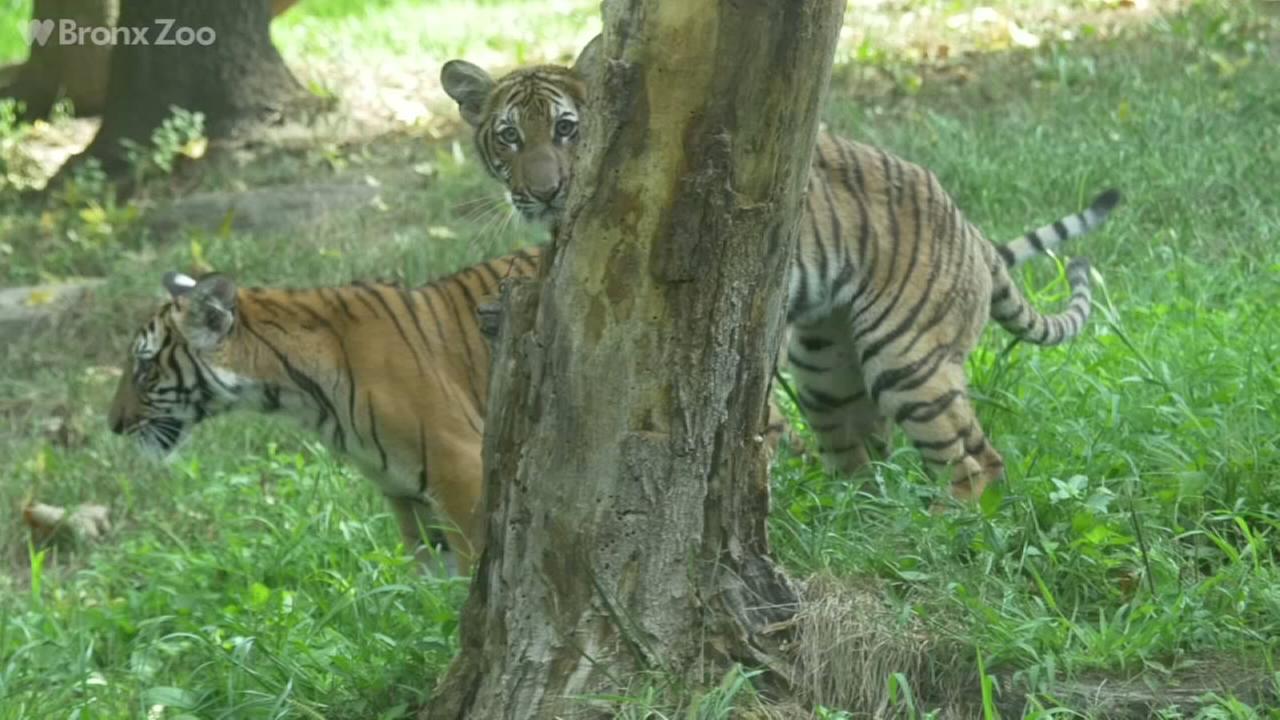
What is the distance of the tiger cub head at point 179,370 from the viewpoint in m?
5.38

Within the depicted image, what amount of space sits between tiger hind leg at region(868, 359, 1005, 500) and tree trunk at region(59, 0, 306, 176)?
19.7ft

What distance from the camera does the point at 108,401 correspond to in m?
7.58

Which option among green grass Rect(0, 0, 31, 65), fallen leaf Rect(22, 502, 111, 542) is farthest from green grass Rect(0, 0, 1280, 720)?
green grass Rect(0, 0, 31, 65)

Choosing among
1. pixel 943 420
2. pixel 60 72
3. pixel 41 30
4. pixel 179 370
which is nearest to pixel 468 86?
pixel 179 370

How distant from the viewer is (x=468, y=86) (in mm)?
5934

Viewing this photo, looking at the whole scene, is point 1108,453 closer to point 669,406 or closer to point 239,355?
point 669,406

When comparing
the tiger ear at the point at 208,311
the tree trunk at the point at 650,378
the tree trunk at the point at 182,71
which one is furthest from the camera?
the tree trunk at the point at 182,71

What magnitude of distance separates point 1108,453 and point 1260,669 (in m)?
1.23

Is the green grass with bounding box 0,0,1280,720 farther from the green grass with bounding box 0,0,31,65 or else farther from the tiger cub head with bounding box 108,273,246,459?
the green grass with bounding box 0,0,31,65

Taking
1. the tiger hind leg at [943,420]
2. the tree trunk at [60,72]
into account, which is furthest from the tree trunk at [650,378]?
the tree trunk at [60,72]

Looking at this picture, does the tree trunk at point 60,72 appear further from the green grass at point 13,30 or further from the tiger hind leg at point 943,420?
the tiger hind leg at point 943,420

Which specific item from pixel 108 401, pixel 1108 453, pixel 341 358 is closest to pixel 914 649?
pixel 1108 453

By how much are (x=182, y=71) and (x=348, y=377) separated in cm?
537

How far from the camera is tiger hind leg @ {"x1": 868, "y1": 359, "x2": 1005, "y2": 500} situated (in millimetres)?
5125
